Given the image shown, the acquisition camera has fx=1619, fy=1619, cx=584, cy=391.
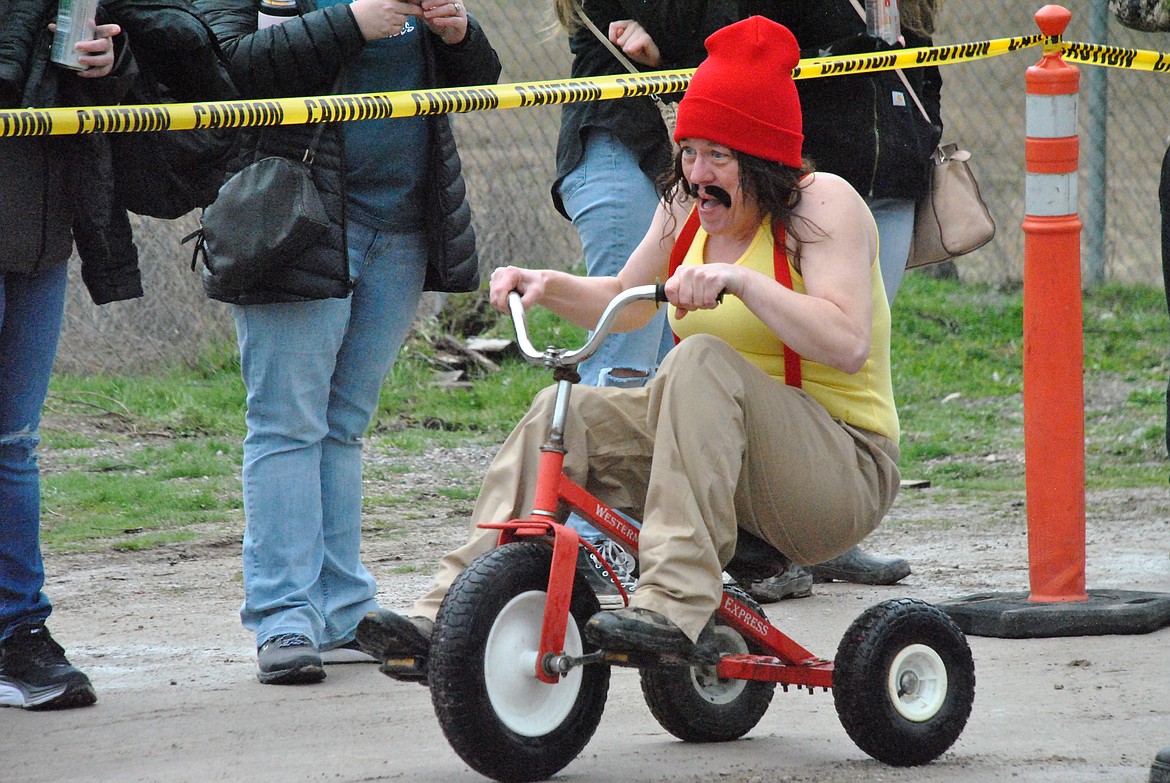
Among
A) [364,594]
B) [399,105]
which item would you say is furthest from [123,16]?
[364,594]

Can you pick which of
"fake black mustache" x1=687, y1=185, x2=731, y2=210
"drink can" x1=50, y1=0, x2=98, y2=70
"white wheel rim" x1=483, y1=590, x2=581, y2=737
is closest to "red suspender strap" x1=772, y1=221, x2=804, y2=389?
"fake black mustache" x1=687, y1=185, x2=731, y2=210

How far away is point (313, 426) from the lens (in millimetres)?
4020

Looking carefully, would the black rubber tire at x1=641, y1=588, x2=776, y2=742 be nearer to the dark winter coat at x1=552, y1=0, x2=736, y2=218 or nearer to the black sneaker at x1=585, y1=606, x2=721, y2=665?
the black sneaker at x1=585, y1=606, x2=721, y2=665

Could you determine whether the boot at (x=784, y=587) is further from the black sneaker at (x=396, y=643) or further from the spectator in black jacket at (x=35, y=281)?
the spectator in black jacket at (x=35, y=281)

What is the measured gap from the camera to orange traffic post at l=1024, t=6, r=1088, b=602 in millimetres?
4395

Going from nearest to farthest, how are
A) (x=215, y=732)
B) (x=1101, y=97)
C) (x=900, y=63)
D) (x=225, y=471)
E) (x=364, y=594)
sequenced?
(x=215, y=732)
(x=364, y=594)
(x=900, y=63)
(x=225, y=471)
(x=1101, y=97)

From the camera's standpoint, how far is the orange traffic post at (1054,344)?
4395mm

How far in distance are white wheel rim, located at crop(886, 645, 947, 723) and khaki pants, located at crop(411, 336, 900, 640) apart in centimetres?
27

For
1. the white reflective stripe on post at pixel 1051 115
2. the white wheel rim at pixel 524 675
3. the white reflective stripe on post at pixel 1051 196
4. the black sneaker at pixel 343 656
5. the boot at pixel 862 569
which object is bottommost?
the boot at pixel 862 569

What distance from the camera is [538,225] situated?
9.19 meters

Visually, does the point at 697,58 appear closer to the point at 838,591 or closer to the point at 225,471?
the point at 838,591

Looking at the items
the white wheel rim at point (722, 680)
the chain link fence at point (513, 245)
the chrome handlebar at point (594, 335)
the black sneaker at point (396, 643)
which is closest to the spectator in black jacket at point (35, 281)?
the black sneaker at point (396, 643)

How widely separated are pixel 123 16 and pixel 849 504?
78.5 inches

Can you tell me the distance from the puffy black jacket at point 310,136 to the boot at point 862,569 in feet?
5.34
